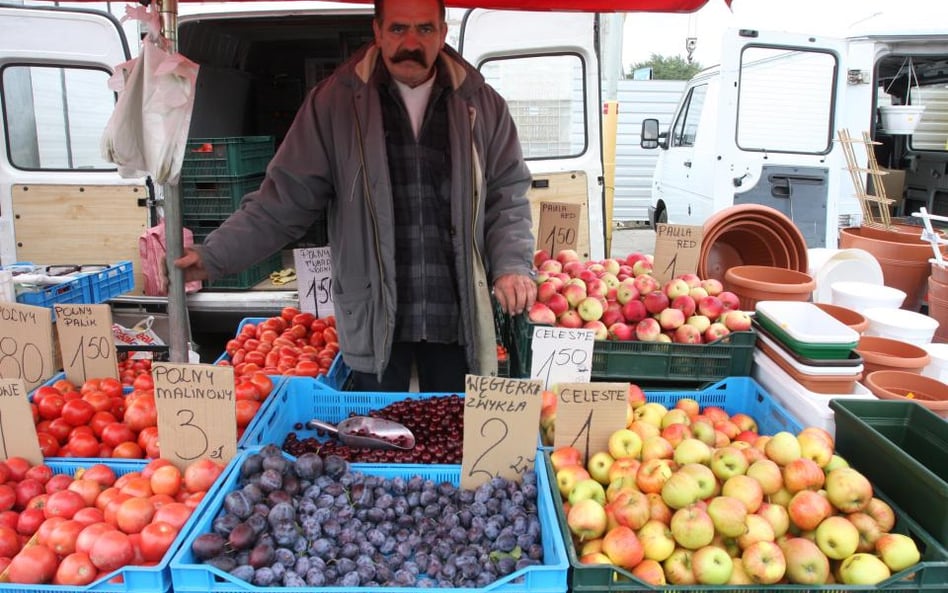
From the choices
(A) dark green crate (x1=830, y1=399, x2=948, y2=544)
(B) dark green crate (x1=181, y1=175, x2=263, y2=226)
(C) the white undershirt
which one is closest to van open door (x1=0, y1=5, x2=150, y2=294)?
(B) dark green crate (x1=181, y1=175, x2=263, y2=226)

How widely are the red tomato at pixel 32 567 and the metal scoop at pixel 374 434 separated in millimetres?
779

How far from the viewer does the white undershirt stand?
246 cm

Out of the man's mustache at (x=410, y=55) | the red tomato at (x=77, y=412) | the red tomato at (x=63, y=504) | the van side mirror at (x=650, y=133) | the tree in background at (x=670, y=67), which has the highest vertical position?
the tree in background at (x=670, y=67)

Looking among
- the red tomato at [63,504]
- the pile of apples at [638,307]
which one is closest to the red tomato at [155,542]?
the red tomato at [63,504]

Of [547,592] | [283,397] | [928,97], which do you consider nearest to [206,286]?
[283,397]

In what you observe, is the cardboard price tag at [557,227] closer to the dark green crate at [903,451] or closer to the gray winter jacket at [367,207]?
the gray winter jacket at [367,207]

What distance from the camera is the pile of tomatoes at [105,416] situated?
1949 millimetres

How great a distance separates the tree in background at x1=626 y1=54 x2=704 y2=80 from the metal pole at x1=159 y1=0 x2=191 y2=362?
4184cm

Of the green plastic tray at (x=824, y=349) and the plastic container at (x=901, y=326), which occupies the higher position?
the green plastic tray at (x=824, y=349)

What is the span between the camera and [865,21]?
6.25m

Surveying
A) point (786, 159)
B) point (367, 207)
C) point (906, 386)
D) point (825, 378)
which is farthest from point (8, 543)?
point (786, 159)

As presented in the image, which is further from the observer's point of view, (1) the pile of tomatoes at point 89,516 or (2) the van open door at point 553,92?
(2) the van open door at point 553,92

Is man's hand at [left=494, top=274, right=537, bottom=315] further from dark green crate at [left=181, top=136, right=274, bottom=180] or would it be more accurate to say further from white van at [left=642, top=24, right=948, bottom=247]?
white van at [left=642, top=24, right=948, bottom=247]

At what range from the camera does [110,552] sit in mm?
1411
